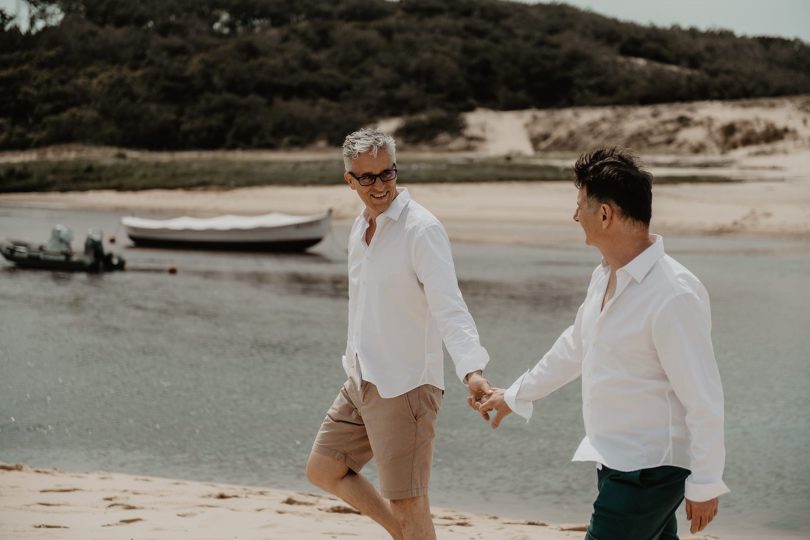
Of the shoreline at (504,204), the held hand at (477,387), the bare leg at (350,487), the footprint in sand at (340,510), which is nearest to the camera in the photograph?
the held hand at (477,387)

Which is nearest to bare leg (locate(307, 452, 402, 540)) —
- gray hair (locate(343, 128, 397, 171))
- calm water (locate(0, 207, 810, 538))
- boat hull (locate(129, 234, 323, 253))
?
gray hair (locate(343, 128, 397, 171))

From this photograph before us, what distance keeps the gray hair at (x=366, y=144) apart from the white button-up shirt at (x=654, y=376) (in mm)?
966

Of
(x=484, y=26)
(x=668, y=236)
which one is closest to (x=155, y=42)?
(x=484, y=26)

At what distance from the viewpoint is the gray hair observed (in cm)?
347

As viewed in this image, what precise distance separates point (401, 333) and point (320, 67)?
4574cm

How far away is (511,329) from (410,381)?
33.8 ft

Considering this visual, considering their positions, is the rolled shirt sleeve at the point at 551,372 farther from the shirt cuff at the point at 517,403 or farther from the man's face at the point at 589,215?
the man's face at the point at 589,215

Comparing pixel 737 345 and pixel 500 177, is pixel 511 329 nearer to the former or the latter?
pixel 737 345

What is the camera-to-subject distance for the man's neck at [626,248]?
2.73 m

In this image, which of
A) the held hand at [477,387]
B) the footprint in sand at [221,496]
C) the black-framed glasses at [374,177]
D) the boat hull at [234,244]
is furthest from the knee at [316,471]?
the boat hull at [234,244]

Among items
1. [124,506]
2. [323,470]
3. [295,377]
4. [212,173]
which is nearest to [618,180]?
[323,470]

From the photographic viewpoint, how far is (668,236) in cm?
2414

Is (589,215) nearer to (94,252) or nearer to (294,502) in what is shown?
(294,502)

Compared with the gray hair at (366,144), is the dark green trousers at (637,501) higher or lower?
lower
